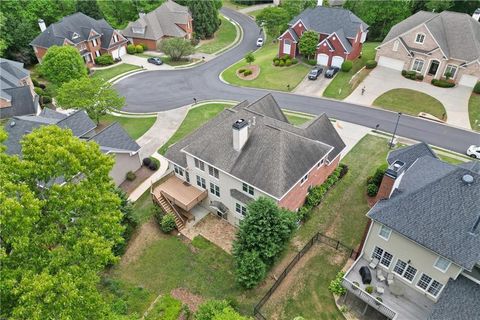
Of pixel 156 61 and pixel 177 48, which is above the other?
pixel 177 48

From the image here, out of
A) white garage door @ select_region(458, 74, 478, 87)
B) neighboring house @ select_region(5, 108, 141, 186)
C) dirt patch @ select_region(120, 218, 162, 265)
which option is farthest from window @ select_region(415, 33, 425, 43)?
dirt patch @ select_region(120, 218, 162, 265)

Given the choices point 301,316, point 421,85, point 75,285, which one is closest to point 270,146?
point 301,316

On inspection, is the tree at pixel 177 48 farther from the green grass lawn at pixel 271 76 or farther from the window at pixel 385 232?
the window at pixel 385 232

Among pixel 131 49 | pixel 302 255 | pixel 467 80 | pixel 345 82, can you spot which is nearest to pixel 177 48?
pixel 131 49

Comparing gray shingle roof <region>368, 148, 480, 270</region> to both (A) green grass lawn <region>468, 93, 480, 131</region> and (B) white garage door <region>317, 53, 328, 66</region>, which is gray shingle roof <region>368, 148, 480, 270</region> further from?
(B) white garage door <region>317, 53, 328, 66</region>

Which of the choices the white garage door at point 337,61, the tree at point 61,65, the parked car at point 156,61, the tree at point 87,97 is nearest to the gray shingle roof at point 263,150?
the tree at point 87,97

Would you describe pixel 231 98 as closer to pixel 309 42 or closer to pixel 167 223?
pixel 309 42
